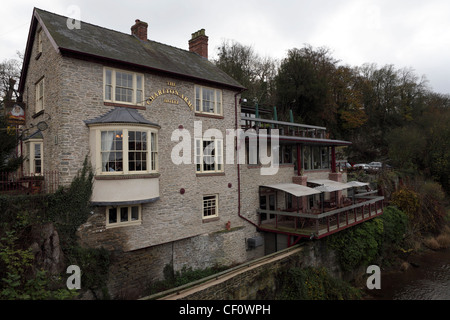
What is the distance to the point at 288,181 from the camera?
18.4 metres

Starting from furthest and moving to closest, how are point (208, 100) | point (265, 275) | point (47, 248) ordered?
point (208, 100)
point (265, 275)
point (47, 248)

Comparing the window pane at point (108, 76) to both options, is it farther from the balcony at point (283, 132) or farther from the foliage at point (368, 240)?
the foliage at point (368, 240)

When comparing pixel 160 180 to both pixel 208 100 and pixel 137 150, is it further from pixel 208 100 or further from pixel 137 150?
pixel 208 100

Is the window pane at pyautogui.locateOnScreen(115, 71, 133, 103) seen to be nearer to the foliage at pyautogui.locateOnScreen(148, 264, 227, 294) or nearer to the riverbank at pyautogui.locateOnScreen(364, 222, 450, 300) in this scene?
the foliage at pyautogui.locateOnScreen(148, 264, 227, 294)

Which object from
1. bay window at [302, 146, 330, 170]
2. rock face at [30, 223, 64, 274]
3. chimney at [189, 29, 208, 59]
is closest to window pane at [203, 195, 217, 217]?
rock face at [30, 223, 64, 274]

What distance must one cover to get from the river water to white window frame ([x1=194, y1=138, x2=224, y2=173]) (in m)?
11.5

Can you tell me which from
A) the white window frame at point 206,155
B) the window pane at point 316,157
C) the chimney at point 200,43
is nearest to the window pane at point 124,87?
the white window frame at point 206,155

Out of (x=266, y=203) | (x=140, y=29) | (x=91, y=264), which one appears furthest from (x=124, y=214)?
(x=140, y=29)

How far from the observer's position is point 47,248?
9172 mm

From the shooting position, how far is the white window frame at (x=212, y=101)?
14148 millimetres

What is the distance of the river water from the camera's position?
15491mm

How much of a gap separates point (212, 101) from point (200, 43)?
18.4 ft

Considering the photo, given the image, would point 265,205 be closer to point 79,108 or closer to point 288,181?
point 288,181

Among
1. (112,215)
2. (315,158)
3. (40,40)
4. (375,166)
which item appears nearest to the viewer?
(112,215)
